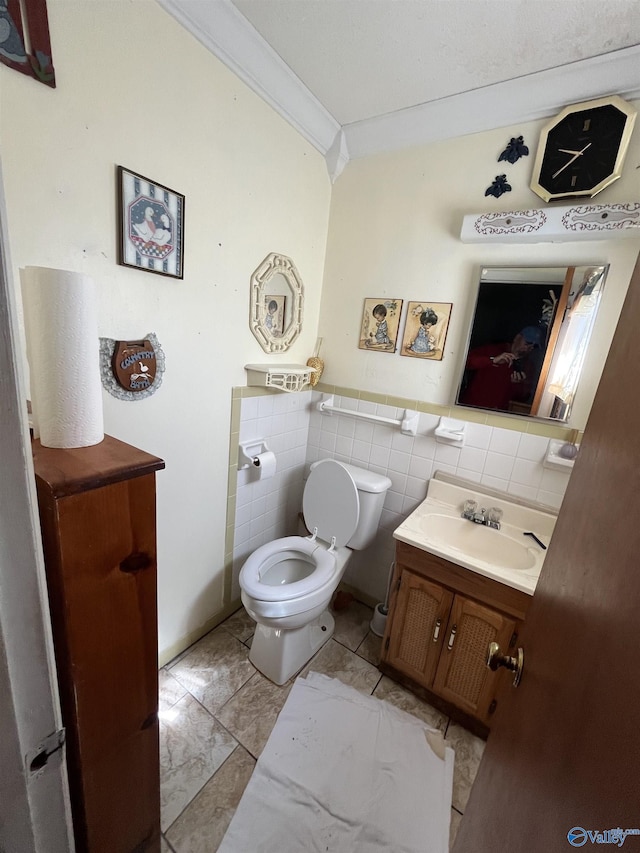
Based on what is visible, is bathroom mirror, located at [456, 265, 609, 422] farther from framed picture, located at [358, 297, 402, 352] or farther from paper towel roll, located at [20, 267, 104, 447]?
paper towel roll, located at [20, 267, 104, 447]

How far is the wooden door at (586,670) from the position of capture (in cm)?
34

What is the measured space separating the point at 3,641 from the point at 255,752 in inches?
49.1

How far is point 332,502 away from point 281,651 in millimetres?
660

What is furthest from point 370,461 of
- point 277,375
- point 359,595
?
point 359,595

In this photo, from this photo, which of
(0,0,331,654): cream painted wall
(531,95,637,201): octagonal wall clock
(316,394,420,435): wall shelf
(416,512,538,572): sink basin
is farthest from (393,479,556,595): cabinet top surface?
(531,95,637,201): octagonal wall clock

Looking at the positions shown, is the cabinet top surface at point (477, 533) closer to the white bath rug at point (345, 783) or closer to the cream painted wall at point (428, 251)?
the cream painted wall at point (428, 251)

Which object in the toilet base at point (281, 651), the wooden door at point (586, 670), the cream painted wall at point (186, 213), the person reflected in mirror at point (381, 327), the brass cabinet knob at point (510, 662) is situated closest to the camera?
the wooden door at point (586, 670)

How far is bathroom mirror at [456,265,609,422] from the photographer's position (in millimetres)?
1219

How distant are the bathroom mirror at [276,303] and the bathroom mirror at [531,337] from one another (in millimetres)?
817

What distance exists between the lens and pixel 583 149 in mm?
1137

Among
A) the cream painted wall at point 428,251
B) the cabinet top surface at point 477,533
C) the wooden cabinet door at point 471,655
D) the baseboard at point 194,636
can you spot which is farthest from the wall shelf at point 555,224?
the baseboard at point 194,636

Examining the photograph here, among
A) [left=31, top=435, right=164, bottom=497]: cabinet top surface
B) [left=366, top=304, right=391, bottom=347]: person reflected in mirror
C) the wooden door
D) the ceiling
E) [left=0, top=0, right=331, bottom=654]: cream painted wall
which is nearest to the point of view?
the wooden door

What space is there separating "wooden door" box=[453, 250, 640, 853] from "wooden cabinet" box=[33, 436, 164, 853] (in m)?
0.69

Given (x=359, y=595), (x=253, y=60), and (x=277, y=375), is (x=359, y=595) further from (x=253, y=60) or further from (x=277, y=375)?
(x=253, y=60)
